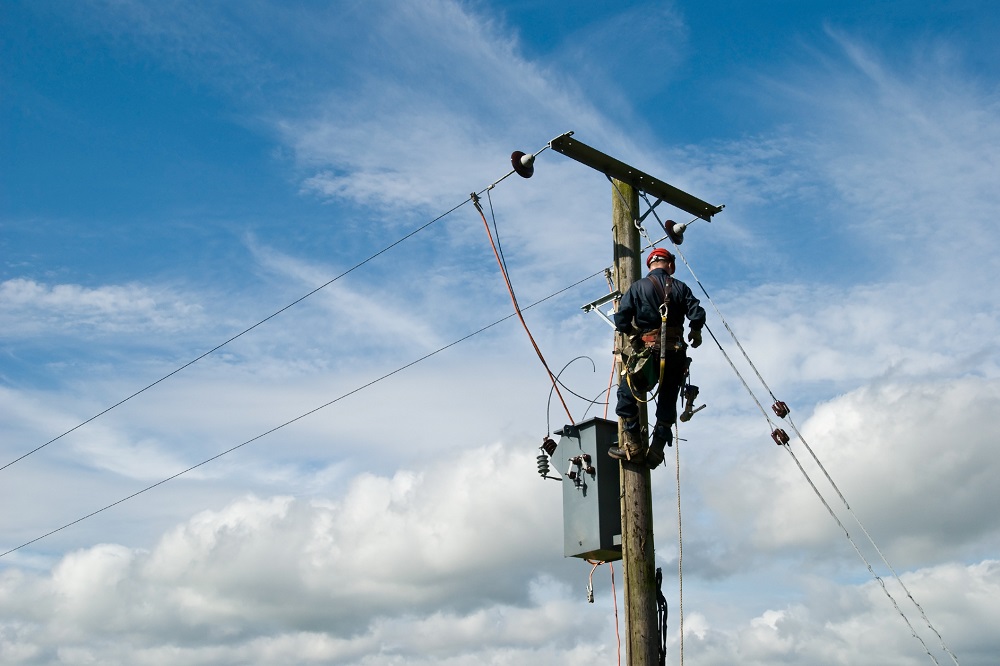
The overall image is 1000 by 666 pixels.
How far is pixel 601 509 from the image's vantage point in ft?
24.6

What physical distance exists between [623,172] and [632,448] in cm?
256

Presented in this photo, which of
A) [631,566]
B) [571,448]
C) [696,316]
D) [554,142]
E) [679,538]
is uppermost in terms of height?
[554,142]

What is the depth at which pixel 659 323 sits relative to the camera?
7.21m

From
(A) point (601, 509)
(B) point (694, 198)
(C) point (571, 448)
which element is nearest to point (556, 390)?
(C) point (571, 448)

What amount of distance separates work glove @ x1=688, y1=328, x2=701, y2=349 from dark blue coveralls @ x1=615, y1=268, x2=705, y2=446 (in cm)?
3

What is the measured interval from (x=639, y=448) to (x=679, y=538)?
3.70ft

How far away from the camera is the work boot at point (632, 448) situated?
7.18 meters

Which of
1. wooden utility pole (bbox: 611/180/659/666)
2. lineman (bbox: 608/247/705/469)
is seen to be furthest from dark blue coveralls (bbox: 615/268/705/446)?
wooden utility pole (bbox: 611/180/659/666)

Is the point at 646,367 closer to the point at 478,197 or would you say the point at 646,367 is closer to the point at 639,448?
the point at 639,448

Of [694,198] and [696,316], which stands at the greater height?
[694,198]

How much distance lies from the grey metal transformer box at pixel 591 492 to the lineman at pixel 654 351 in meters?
0.39

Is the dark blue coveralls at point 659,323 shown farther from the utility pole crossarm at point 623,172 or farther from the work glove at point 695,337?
the utility pole crossarm at point 623,172

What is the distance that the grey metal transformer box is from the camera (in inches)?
294

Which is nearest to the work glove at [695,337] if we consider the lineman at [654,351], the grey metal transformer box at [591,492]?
the lineman at [654,351]
